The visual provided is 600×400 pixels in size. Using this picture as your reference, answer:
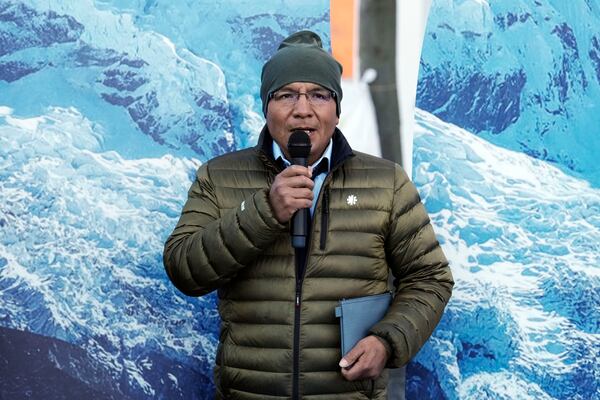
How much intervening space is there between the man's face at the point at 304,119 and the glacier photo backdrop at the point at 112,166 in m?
0.74

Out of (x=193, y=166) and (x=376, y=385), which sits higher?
(x=193, y=166)

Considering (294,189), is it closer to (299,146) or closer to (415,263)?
(299,146)

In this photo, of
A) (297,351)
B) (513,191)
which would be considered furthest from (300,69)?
(513,191)

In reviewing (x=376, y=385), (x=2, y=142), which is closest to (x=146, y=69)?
(x=2, y=142)

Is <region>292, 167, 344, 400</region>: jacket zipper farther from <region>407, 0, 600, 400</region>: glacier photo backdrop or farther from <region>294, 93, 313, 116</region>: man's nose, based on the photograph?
<region>407, 0, 600, 400</region>: glacier photo backdrop

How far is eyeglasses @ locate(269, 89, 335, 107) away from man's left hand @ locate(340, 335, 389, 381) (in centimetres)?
74

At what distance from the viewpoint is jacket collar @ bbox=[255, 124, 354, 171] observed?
2490mm

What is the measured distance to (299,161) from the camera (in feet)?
7.20

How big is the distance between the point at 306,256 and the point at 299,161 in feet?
1.11

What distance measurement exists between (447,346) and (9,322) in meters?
1.71

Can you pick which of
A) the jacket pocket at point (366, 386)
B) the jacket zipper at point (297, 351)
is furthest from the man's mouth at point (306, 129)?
the jacket pocket at point (366, 386)

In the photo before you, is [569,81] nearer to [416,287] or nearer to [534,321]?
[534,321]

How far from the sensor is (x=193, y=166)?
10.5 ft

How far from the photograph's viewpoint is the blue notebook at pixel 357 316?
2.32 meters
